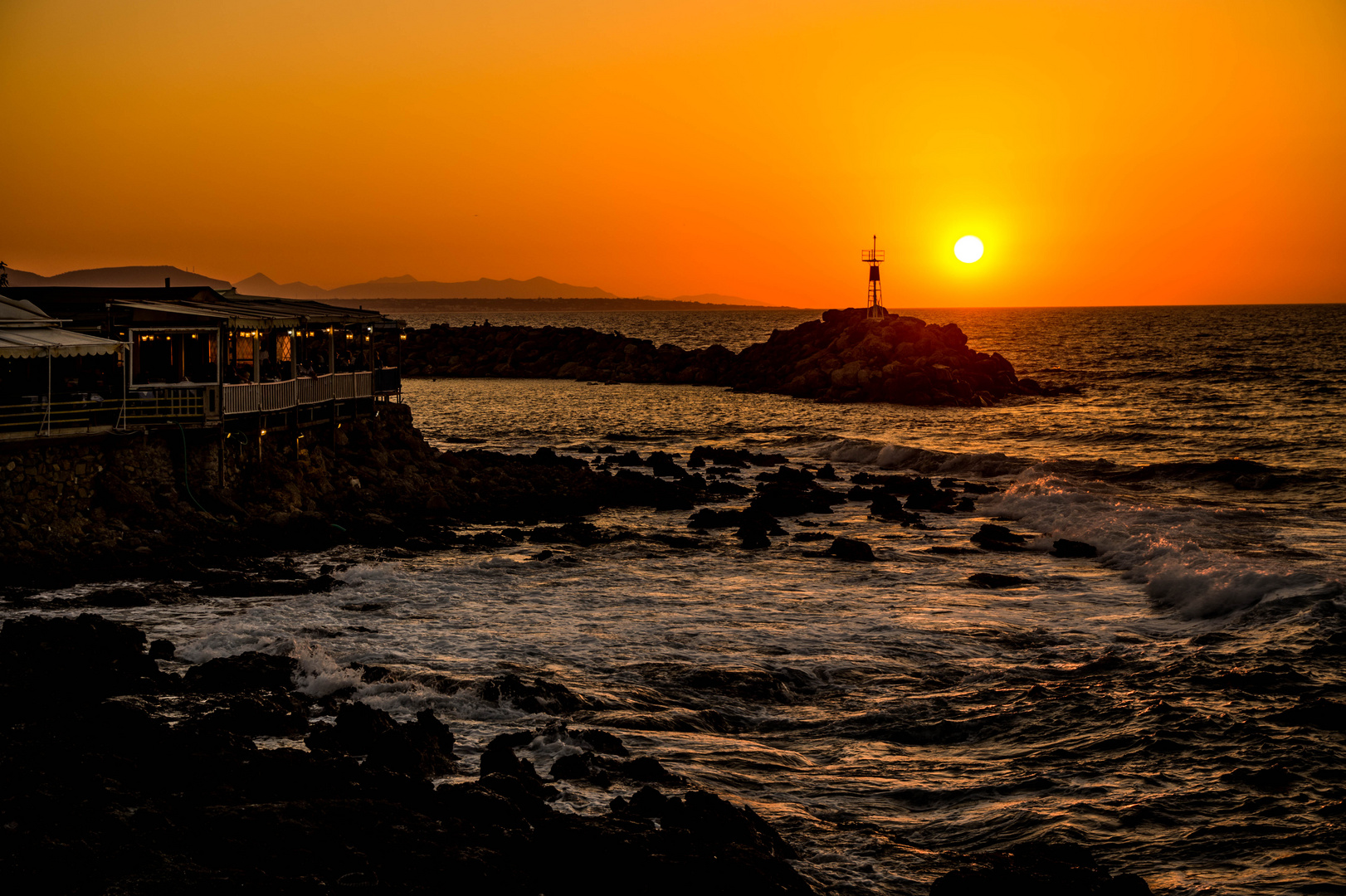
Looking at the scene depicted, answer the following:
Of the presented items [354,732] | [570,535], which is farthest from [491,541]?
[354,732]

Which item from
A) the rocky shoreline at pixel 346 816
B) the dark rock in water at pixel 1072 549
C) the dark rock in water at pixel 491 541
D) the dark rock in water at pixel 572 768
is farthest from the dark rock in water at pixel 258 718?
the dark rock in water at pixel 1072 549

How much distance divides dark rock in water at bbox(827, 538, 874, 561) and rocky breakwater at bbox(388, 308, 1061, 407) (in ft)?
150

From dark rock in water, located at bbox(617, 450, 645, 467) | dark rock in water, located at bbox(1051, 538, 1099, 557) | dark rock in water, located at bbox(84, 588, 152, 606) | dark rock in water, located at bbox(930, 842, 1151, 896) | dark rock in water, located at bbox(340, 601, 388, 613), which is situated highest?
dark rock in water, located at bbox(617, 450, 645, 467)

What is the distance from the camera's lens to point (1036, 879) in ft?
29.6

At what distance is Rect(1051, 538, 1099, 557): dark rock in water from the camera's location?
25.4 metres

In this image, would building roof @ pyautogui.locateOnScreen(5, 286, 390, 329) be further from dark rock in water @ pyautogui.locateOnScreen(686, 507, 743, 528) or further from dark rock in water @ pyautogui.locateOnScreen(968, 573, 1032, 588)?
dark rock in water @ pyautogui.locateOnScreen(968, 573, 1032, 588)

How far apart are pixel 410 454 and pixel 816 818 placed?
24806mm

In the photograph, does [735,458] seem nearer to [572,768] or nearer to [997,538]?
[997,538]

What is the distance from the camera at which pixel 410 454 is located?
3328 centimetres

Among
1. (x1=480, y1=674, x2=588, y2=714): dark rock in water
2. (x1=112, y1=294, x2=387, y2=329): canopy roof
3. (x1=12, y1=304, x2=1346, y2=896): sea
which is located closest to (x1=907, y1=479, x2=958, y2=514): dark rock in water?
(x1=12, y1=304, x2=1346, y2=896): sea

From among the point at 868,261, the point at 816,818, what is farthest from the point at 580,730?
the point at 868,261

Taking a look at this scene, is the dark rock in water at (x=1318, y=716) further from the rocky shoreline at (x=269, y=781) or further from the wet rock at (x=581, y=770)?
the wet rock at (x=581, y=770)

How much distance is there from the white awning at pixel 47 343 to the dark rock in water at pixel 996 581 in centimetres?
2032

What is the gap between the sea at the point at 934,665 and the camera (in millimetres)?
11047
